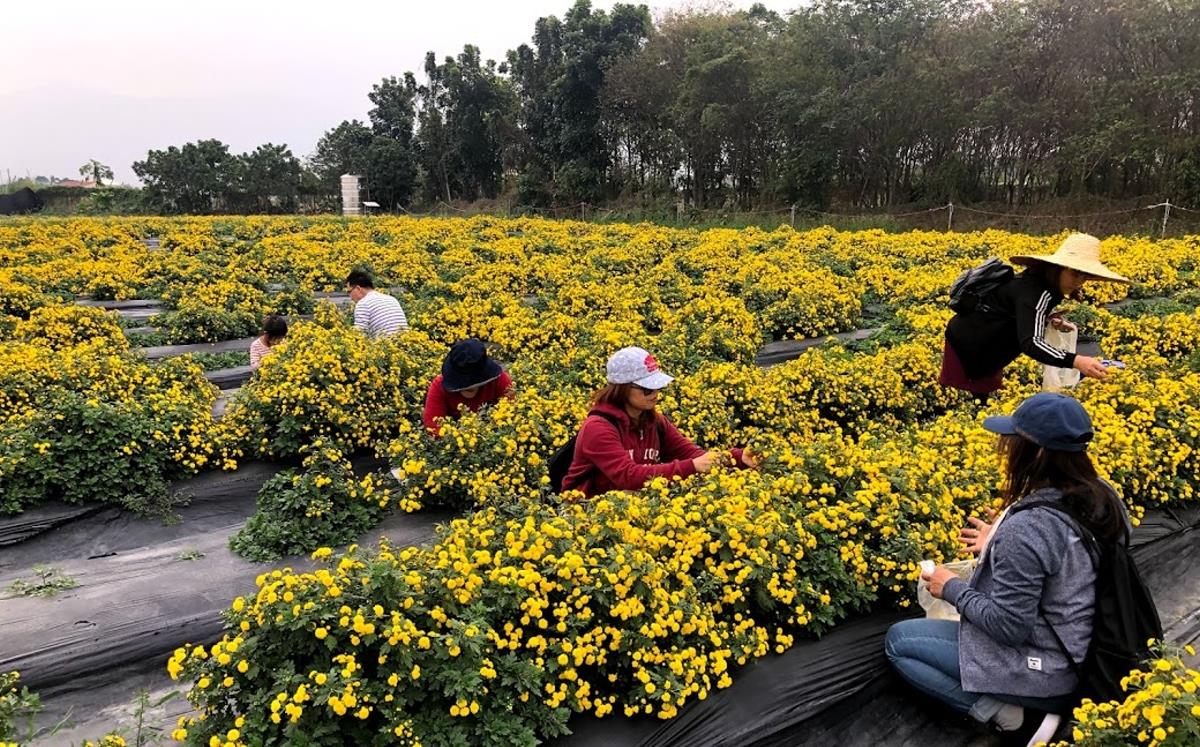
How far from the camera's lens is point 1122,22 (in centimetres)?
1803

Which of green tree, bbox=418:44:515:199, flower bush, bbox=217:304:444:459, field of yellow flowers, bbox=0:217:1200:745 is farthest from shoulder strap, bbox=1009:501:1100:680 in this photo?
green tree, bbox=418:44:515:199

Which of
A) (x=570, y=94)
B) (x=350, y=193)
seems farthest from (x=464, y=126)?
(x=570, y=94)

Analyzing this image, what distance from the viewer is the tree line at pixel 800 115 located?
59.7ft

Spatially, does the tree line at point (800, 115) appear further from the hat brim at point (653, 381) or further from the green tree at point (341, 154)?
the hat brim at point (653, 381)

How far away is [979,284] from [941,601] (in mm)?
2024

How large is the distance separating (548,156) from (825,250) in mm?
26408

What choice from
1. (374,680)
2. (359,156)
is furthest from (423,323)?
(359,156)

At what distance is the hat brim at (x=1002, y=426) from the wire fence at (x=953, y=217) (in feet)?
52.7

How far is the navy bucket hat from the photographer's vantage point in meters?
4.46

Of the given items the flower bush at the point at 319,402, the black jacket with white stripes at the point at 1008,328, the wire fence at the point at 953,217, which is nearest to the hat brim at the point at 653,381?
the black jacket with white stripes at the point at 1008,328

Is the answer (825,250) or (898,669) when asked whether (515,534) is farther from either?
(825,250)

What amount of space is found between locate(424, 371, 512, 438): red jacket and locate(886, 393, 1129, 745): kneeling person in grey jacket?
296 cm

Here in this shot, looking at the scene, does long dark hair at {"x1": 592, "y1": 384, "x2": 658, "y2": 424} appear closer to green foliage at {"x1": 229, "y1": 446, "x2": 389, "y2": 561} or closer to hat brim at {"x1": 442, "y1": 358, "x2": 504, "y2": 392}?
hat brim at {"x1": 442, "y1": 358, "x2": 504, "y2": 392}

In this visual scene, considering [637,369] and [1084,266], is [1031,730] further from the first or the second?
[1084,266]
